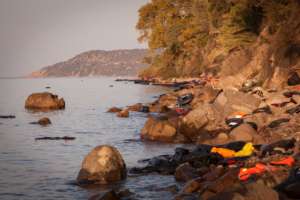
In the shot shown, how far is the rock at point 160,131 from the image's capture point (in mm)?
25781

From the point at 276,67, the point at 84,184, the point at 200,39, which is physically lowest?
the point at 84,184

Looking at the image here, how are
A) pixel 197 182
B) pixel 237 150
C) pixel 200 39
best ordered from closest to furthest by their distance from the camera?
pixel 197 182 < pixel 237 150 < pixel 200 39

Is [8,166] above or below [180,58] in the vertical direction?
below

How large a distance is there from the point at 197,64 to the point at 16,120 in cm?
5473

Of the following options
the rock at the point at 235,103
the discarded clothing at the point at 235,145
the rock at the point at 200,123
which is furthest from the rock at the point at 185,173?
the rock at the point at 235,103

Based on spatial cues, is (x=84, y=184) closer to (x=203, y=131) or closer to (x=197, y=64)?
(x=203, y=131)

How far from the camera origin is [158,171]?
59.8 ft

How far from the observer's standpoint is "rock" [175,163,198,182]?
1642 cm

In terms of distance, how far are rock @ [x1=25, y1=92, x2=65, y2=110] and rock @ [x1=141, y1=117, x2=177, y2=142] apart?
78.1ft

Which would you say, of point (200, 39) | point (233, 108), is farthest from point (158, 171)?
point (200, 39)

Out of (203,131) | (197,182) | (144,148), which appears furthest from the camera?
(203,131)

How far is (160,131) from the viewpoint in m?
26.0

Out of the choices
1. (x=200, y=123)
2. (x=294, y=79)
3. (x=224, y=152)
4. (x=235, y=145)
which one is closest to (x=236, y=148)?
(x=235, y=145)

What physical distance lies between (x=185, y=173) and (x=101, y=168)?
2823mm
